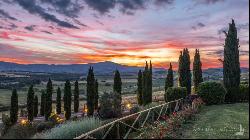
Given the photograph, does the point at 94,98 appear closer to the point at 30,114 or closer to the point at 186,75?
the point at 30,114

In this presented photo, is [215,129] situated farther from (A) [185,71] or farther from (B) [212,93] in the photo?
(A) [185,71]

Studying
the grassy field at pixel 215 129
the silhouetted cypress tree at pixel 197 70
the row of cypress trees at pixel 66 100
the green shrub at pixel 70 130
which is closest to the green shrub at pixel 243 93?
the silhouetted cypress tree at pixel 197 70

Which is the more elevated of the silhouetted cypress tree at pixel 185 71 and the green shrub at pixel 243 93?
the silhouetted cypress tree at pixel 185 71

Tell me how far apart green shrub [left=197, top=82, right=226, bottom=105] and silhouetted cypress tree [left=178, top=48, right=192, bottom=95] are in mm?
13157

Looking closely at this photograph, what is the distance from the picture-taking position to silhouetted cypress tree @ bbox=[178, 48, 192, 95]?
4928cm

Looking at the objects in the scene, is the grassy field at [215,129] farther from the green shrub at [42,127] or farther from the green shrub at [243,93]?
the green shrub at [243,93]

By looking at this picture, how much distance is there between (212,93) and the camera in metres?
35.2

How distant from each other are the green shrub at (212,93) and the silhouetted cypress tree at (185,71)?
518 inches

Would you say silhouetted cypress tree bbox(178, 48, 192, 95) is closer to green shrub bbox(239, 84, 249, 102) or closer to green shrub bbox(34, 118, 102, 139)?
green shrub bbox(239, 84, 249, 102)

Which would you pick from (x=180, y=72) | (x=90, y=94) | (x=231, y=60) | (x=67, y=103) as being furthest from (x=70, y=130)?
(x=67, y=103)

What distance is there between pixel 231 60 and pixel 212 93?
692 cm

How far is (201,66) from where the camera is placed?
49844 mm

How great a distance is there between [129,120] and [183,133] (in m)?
3.74

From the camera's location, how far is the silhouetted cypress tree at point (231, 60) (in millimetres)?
39656
